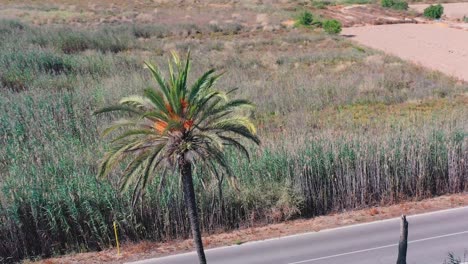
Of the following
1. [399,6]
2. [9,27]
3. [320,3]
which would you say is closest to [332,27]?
[399,6]

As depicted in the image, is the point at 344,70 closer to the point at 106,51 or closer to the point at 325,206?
the point at 106,51

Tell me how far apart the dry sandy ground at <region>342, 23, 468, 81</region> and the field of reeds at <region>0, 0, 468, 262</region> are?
17.8 feet

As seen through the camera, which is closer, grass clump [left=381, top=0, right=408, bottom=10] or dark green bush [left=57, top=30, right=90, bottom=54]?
dark green bush [left=57, top=30, right=90, bottom=54]

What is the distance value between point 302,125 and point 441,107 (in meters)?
9.17

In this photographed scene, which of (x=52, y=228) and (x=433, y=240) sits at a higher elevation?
(x=52, y=228)

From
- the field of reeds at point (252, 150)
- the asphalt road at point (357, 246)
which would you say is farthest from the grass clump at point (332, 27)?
the asphalt road at point (357, 246)

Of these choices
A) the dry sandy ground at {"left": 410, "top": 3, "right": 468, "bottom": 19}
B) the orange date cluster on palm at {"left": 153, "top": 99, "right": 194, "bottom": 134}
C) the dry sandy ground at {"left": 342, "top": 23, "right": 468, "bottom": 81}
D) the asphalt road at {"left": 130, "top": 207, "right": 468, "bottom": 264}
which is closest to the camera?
the orange date cluster on palm at {"left": 153, "top": 99, "right": 194, "bottom": 134}

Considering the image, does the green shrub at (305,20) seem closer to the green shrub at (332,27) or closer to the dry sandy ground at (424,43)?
the green shrub at (332,27)

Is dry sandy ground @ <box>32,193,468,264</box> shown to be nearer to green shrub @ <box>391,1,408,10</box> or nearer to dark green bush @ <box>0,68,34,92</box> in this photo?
dark green bush @ <box>0,68,34,92</box>

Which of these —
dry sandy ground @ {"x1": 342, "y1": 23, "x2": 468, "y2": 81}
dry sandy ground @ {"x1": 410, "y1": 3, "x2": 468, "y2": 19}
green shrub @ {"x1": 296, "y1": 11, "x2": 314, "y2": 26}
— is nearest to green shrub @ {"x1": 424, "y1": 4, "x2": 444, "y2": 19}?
dry sandy ground @ {"x1": 410, "y1": 3, "x2": 468, "y2": 19}

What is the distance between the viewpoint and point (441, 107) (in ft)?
106

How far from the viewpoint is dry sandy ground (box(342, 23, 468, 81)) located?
1855 inches

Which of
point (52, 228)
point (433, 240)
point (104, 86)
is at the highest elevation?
point (104, 86)

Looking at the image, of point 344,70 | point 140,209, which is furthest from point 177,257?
point 344,70
